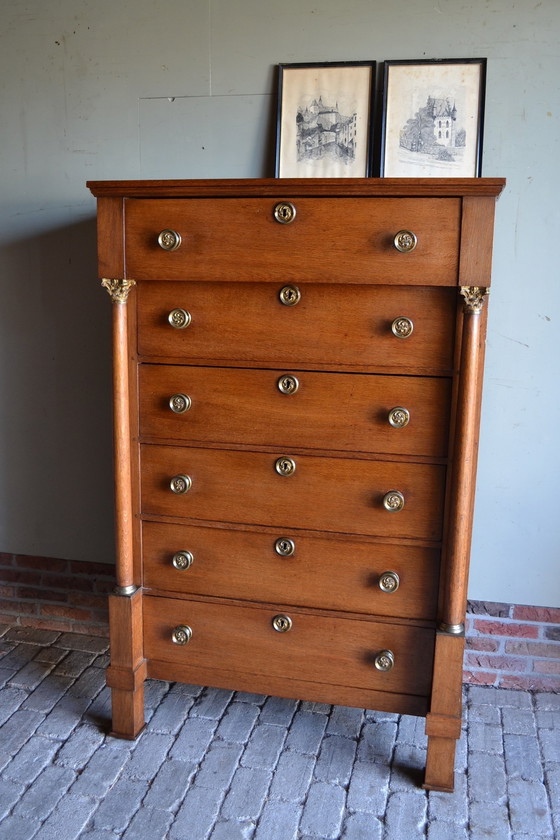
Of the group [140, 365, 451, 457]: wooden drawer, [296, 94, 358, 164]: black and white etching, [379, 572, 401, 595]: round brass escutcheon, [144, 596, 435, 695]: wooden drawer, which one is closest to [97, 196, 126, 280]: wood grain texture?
[140, 365, 451, 457]: wooden drawer

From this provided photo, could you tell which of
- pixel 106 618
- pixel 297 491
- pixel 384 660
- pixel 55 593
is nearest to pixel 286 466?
pixel 297 491

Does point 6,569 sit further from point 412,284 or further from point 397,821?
point 412,284

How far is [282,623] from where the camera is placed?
7.11 ft

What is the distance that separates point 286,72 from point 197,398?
117 cm

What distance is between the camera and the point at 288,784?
210cm

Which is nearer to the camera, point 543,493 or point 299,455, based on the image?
point 299,455

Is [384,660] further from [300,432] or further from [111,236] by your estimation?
[111,236]

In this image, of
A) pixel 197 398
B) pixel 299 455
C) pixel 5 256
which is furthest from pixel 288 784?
pixel 5 256

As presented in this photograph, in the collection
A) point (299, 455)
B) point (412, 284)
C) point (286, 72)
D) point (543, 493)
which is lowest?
point (543, 493)

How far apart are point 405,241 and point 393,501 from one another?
688 mm

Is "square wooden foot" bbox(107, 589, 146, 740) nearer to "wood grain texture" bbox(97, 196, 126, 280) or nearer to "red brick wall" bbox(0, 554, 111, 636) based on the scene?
"red brick wall" bbox(0, 554, 111, 636)

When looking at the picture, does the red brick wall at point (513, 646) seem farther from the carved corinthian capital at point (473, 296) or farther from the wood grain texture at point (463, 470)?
the carved corinthian capital at point (473, 296)

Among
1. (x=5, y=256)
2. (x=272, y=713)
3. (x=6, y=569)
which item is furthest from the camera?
(x=6, y=569)

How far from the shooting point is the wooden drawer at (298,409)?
200cm
